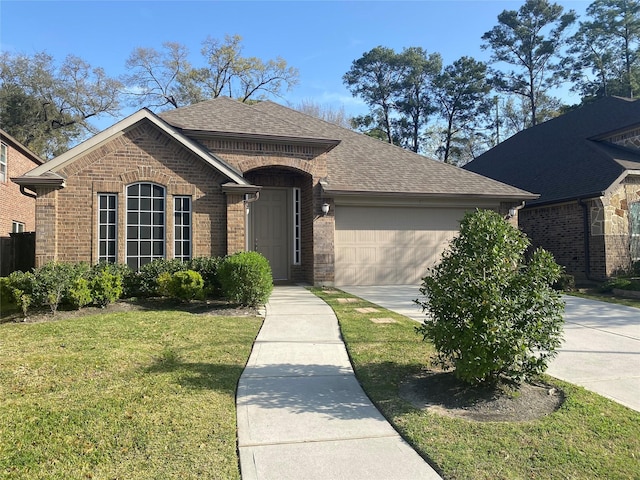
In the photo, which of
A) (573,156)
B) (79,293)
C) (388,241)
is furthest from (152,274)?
(573,156)

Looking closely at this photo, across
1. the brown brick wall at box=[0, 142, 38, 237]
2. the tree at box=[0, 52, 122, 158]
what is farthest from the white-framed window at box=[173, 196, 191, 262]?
the tree at box=[0, 52, 122, 158]

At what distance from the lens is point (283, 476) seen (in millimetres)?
2988

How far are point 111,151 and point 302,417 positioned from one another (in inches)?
354

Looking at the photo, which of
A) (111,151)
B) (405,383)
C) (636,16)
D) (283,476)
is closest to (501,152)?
(636,16)

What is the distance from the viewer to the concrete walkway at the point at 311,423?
10.1ft

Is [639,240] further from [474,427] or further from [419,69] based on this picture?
[419,69]

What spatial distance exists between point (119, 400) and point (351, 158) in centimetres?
1259

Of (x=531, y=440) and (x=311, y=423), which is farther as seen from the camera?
(x=311, y=423)

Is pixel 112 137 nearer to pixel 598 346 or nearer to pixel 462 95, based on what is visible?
pixel 598 346

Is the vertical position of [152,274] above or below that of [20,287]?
above

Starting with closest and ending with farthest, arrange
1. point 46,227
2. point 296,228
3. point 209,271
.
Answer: point 209,271, point 46,227, point 296,228

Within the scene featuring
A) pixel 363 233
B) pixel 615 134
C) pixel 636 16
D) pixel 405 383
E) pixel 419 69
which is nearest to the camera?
pixel 405 383

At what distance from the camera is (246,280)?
28.7ft

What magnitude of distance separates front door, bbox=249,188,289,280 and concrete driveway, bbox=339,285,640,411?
151 inches
